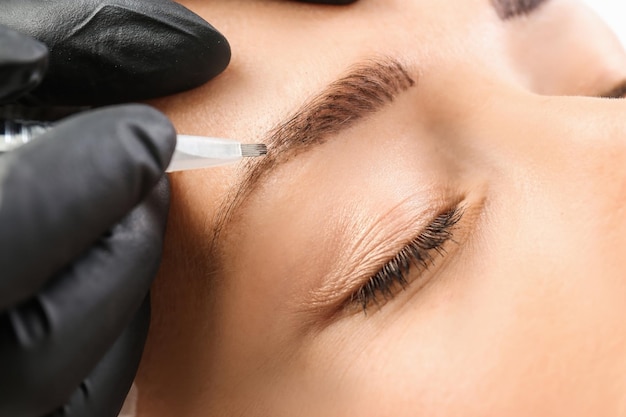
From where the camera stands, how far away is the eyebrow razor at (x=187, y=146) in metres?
0.54

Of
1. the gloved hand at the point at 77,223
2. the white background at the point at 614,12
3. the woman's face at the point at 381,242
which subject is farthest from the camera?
the white background at the point at 614,12

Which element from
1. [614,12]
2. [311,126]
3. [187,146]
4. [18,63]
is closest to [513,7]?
[311,126]

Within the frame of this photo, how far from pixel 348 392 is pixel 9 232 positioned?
1.25ft

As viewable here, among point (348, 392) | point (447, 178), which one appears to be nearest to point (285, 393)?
point (348, 392)

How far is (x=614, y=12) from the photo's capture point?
1662 millimetres

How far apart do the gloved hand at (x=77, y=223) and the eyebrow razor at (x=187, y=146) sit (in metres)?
0.03

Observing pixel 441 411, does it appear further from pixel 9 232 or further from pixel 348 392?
pixel 9 232

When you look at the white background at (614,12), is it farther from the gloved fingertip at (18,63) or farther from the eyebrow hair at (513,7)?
the gloved fingertip at (18,63)

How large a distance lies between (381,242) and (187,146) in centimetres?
25

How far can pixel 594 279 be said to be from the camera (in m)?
0.59

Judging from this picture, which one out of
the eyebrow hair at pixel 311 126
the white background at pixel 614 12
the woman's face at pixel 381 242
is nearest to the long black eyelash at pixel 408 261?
the woman's face at pixel 381 242

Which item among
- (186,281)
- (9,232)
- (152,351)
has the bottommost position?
(152,351)

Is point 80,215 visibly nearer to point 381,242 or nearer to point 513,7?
point 381,242

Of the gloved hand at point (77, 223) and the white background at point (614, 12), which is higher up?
the white background at point (614, 12)
